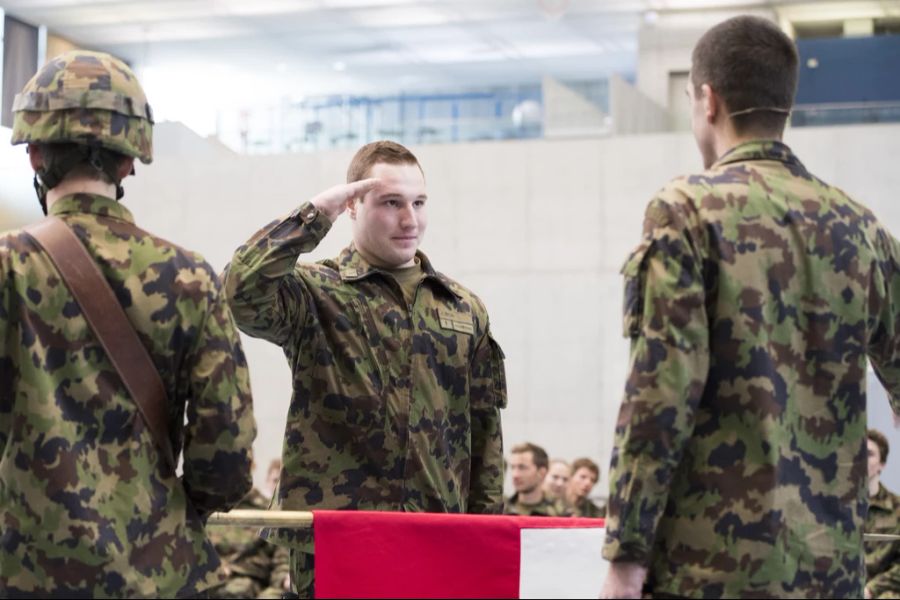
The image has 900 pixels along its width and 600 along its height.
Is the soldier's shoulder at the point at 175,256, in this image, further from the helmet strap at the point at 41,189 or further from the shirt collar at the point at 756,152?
the shirt collar at the point at 756,152

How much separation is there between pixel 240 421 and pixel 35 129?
0.72 m

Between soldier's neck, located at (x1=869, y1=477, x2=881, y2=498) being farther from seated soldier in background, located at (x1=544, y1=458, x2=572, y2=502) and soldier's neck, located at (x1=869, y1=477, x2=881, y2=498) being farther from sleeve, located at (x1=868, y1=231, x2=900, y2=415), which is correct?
sleeve, located at (x1=868, y1=231, x2=900, y2=415)

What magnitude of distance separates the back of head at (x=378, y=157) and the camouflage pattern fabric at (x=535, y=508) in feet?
16.3

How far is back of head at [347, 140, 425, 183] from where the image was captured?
3.99 m

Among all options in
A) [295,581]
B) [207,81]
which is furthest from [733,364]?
[207,81]

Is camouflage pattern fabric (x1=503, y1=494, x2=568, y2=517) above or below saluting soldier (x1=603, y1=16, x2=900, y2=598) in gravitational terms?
below

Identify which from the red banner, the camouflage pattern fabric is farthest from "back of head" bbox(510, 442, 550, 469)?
the red banner

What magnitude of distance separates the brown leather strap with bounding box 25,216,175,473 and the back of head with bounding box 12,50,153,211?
162 millimetres

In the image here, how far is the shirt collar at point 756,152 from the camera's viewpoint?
2.77m

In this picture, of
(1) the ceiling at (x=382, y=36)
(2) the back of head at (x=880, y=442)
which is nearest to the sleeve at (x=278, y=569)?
(2) the back of head at (x=880, y=442)

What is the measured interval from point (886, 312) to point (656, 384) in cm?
61

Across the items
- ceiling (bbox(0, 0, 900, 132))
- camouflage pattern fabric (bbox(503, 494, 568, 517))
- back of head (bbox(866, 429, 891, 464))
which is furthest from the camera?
ceiling (bbox(0, 0, 900, 132))

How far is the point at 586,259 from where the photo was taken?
12773 millimetres

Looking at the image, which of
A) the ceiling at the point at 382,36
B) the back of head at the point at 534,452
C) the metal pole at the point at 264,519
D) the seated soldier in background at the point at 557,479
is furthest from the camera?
the ceiling at the point at 382,36
